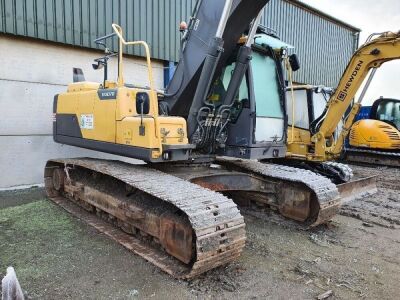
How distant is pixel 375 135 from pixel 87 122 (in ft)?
32.1

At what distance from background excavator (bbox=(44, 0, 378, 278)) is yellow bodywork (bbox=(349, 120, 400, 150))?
308 inches

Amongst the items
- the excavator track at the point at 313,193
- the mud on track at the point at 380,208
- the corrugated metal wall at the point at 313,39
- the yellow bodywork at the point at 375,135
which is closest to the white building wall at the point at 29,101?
the excavator track at the point at 313,193

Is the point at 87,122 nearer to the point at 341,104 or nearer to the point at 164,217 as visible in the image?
the point at 164,217

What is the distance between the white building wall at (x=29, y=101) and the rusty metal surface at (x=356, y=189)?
508 centimetres

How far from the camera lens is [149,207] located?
371cm

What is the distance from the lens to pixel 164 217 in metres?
3.40

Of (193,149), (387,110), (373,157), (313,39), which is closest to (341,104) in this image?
(193,149)

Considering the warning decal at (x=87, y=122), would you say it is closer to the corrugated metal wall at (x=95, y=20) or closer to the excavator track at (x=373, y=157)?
the corrugated metal wall at (x=95, y=20)

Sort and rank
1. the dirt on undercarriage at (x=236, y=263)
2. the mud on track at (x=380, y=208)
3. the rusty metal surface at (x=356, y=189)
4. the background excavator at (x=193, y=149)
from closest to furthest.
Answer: the dirt on undercarriage at (x=236, y=263)
the background excavator at (x=193, y=149)
the mud on track at (x=380, y=208)
the rusty metal surface at (x=356, y=189)

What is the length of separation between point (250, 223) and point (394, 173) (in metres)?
7.24

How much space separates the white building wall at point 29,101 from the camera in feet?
21.3

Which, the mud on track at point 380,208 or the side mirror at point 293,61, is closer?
the side mirror at point 293,61

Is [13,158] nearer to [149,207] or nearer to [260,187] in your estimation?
[149,207]

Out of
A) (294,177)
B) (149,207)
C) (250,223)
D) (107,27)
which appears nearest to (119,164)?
(149,207)
